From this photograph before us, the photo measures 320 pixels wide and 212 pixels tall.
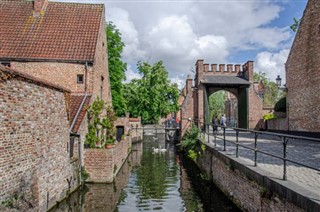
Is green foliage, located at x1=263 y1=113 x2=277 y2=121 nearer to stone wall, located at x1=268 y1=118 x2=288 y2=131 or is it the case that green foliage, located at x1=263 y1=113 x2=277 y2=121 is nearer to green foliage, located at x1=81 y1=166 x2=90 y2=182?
stone wall, located at x1=268 y1=118 x2=288 y2=131

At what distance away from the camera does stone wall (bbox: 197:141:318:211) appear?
5.19m

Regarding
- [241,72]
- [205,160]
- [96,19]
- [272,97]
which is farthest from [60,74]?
[272,97]

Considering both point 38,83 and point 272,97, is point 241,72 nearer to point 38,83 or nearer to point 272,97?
point 38,83

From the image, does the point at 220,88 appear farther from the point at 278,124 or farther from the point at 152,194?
the point at 152,194

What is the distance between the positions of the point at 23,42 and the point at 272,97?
44.0 meters

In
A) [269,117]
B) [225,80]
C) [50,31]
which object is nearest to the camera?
[50,31]

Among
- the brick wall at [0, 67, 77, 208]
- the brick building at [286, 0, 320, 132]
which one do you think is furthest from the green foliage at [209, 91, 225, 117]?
the brick wall at [0, 67, 77, 208]

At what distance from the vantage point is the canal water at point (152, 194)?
877cm

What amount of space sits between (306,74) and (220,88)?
333 inches

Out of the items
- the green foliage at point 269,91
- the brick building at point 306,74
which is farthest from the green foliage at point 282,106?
the green foliage at point 269,91

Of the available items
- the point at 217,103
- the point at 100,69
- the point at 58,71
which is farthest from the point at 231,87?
the point at 217,103

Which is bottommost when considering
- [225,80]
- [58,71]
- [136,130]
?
[136,130]

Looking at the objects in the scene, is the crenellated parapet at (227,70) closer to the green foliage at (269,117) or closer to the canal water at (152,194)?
the green foliage at (269,117)

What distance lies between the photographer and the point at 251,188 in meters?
7.14
